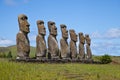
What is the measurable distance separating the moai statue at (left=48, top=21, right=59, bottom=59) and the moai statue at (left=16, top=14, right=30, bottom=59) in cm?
442

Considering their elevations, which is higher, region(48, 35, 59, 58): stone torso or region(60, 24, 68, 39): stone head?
region(60, 24, 68, 39): stone head

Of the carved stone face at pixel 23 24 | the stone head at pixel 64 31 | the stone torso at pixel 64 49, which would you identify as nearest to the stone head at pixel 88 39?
the stone head at pixel 64 31

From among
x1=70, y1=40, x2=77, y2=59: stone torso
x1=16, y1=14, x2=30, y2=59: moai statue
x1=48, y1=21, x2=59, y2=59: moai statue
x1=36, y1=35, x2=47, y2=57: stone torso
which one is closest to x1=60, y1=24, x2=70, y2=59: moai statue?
x1=70, y1=40, x2=77, y2=59: stone torso

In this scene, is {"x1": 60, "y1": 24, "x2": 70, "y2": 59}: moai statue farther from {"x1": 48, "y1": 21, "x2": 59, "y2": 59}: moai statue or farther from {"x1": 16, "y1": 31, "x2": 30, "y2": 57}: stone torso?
{"x1": 16, "y1": 31, "x2": 30, "y2": 57}: stone torso

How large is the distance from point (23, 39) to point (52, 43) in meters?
→ 5.15

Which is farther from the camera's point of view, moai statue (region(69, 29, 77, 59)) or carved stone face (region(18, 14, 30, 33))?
moai statue (region(69, 29, 77, 59))

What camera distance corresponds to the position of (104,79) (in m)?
16.6

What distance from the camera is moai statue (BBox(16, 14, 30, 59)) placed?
2822cm

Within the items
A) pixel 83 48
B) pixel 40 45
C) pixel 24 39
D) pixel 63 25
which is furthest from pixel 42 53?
pixel 83 48

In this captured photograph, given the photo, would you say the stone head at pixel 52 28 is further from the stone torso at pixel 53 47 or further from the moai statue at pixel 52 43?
the stone torso at pixel 53 47

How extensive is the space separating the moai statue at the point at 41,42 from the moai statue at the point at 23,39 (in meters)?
2.60

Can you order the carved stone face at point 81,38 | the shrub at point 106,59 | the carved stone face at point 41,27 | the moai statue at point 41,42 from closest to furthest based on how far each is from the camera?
1. the moai statue at point 41,42
2. the carved stone face at point 41,27
3. the carved stone face at point 81,38
4. the shrub at point 106,59

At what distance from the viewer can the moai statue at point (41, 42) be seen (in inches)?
1224

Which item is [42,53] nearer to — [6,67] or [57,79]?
[6,67]
